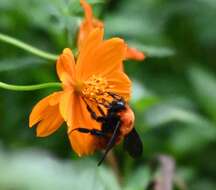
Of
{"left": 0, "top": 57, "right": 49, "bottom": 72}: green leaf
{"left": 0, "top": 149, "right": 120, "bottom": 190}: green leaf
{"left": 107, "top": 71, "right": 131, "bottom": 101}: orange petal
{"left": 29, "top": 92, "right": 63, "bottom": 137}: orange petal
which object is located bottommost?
{"left": 0, "top": 57, "right": 49, "bottom": 72}: green leaf

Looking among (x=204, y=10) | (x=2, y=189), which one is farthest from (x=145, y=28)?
(x=2, y=189)

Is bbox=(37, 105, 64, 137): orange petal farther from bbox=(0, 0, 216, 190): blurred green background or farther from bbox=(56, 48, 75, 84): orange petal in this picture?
bbox=(0, 0, 216, 190): blurred green background

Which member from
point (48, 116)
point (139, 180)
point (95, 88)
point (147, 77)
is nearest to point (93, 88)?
point (95, 88)

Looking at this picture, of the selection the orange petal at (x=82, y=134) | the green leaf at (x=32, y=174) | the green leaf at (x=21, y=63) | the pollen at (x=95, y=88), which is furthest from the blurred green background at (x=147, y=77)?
the green leaf at (x=32, y=174)

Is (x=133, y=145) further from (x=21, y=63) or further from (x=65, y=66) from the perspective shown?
(x=21, y=63)

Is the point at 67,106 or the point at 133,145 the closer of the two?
the point at 67,106

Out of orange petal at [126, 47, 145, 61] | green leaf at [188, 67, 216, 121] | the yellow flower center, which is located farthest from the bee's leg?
green leaf at [188, 67, 216, 121]
